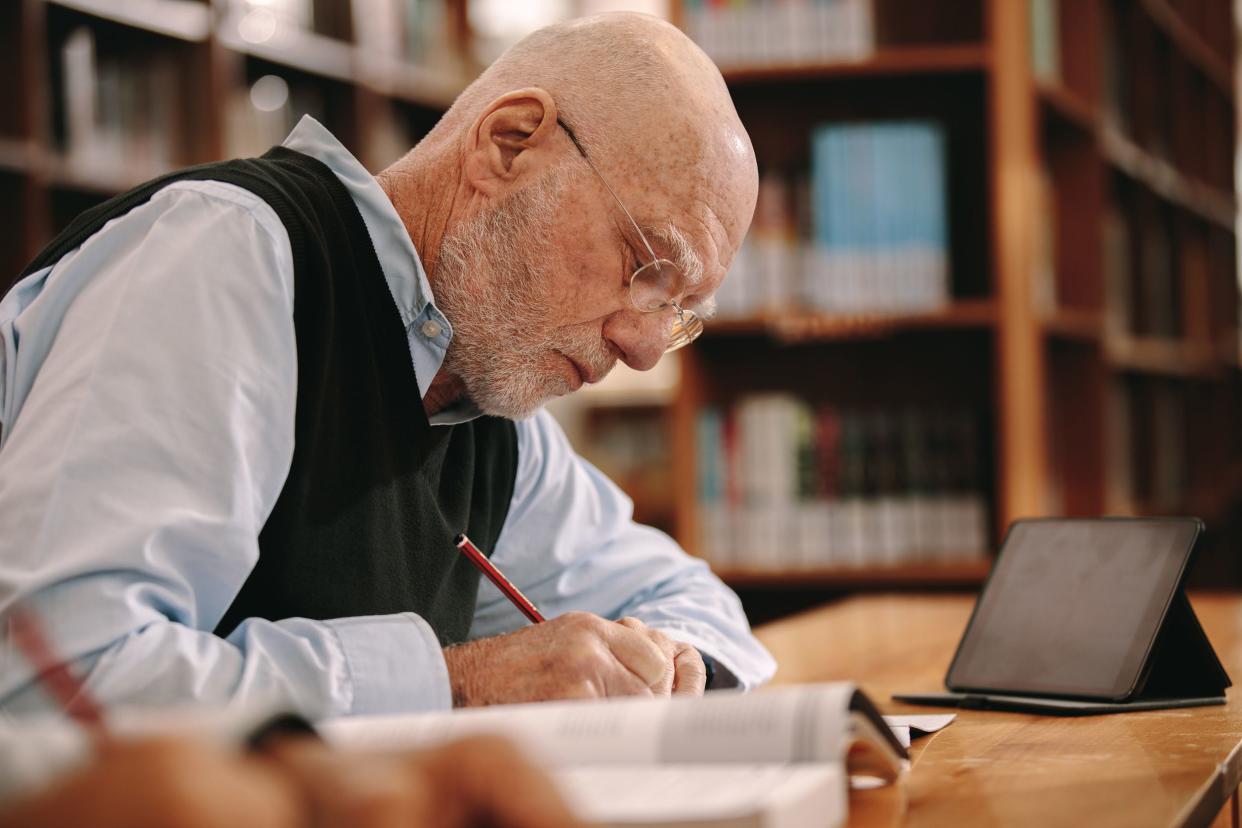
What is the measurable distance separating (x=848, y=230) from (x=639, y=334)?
1.52 m

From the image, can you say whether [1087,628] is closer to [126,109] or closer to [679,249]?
[679,249]

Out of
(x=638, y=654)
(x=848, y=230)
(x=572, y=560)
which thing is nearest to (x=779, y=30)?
(x=848, y=230)

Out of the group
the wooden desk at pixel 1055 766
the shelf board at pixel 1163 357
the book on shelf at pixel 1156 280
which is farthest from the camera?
the book on shelf at pixel 1156 280

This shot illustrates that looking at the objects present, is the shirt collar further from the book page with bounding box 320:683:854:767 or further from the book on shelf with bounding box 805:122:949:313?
the book on shelf with bounding box 805:122:949:313

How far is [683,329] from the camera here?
1558mm

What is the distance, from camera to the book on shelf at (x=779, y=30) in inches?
114

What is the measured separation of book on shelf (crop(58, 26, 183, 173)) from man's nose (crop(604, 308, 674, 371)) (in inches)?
73.6

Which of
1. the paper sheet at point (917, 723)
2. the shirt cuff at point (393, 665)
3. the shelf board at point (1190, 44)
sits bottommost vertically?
the paper sheet at point (917, 723)

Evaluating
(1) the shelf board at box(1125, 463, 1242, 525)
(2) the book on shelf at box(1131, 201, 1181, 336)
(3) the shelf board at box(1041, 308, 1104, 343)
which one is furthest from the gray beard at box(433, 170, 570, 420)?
(2) the book on shelf at box(1131, 201, 1181, 336)

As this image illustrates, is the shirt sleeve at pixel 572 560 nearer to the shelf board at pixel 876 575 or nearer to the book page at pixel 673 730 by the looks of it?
the book page at pixel 673 730

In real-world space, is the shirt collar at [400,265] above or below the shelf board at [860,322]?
above

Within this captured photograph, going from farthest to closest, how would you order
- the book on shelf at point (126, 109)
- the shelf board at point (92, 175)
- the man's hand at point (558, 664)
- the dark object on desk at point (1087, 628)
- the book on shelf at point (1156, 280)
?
1. the book on shelf at point (1156, 280)
2. the book on shelf at point (126, 109)
3. the shelf board at point (92, 175)
4. the dark object on desk at point (1087, 628)
5. the man's hand at point (558, 664)

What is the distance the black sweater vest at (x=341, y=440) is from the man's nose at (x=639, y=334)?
0.20 metres

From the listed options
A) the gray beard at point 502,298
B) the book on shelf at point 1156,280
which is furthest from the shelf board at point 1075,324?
the gray beard at point 502,298
